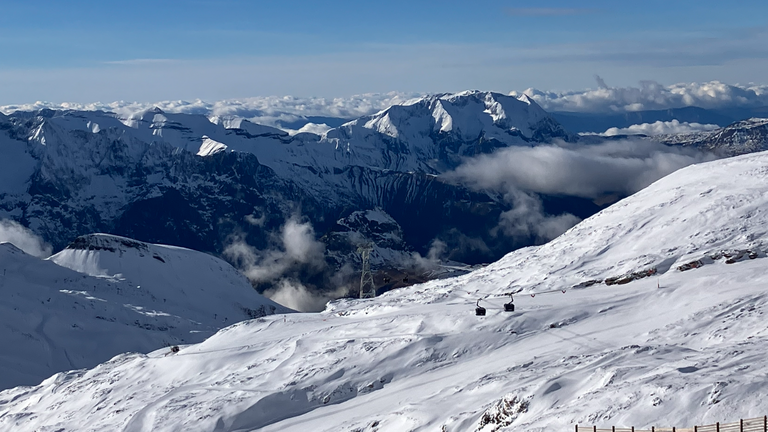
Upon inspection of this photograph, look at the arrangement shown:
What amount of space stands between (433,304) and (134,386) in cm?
3319

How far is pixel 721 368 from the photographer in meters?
43.2

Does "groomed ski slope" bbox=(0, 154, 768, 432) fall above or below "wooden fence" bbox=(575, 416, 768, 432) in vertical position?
below

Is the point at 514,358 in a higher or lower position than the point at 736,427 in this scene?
lower

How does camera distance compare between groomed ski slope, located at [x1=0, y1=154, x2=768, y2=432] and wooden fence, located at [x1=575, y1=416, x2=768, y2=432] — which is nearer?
wooden fence, located at [x1=575, y1=416, x2=768, y2=432]

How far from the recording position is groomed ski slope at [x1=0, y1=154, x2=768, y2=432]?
43344 mm

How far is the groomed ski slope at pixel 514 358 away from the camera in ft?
142

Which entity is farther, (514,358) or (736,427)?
(514,358)

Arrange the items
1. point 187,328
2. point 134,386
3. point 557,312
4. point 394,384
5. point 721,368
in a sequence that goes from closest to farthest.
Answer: point 721,368 < point 394,384 < point 557,312 < point 134,386 < point 187,328

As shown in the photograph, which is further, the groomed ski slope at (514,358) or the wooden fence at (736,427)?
the groomed ski slope at (514,358)

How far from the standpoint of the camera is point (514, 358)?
191 feet

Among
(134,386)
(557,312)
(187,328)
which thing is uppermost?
(557,312)

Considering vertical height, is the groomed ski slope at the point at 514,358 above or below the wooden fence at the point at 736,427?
below

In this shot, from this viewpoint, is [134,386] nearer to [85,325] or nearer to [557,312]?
[557,312]

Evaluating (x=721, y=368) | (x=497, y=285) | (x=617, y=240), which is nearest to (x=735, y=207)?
(x=617, y=240)
